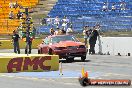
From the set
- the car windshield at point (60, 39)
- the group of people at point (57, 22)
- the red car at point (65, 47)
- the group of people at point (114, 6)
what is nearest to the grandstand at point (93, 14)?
the group of people at point (114, 6)

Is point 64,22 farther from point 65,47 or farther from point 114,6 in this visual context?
point 65,47

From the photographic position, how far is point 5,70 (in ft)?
62.7

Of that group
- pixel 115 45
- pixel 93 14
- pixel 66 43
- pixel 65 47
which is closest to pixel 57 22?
pixel 93 14

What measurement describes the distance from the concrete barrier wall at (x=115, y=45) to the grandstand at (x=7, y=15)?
47.9 ft

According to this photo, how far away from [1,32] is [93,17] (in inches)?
348

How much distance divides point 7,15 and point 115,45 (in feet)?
67.1

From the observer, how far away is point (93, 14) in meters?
48.3

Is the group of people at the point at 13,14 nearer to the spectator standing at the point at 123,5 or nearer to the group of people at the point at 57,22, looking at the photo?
the group of people at the point at 57,22

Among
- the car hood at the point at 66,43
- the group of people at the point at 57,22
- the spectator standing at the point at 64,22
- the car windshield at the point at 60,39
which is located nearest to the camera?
the car hood at the point at 66,43

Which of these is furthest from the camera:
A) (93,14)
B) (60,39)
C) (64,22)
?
(93,14)

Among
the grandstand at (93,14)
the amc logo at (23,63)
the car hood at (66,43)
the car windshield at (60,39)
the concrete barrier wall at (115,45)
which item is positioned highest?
the grandstand at (93,14)

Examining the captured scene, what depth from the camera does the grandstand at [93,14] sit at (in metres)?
43.5

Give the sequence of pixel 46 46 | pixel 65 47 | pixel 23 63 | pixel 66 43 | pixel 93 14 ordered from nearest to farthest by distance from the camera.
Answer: pixel 23 63, pixel 65 47, pixel 66 43, pixel 46 46, pixel 93 14

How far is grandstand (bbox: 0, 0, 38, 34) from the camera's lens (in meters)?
47.8
